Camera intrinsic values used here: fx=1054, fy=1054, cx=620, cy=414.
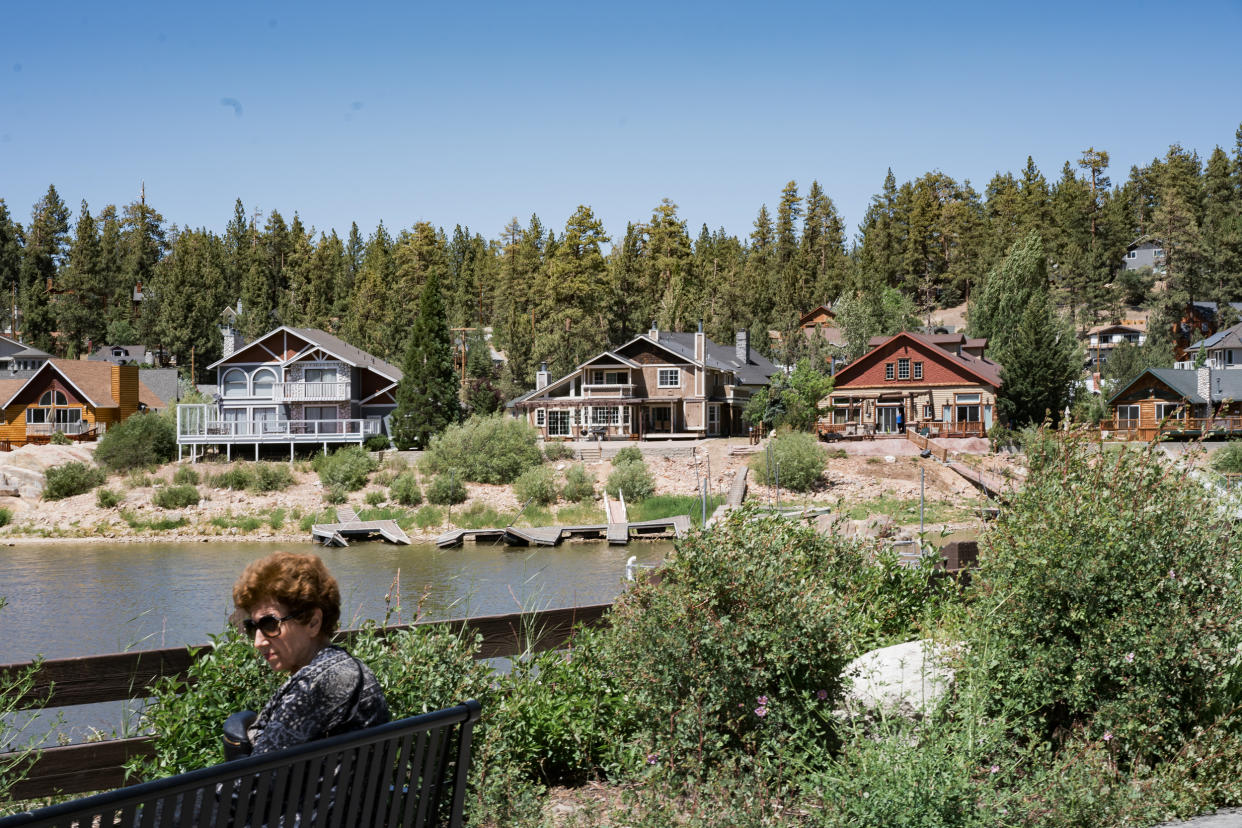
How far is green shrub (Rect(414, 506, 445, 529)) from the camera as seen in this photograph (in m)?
40.2

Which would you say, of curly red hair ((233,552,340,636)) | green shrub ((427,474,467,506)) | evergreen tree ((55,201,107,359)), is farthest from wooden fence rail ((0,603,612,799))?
evergreen tree ((55,201,107,359))

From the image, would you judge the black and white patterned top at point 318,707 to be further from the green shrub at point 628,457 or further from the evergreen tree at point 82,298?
the evergreen tree at point 82,298

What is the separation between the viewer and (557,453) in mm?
48438

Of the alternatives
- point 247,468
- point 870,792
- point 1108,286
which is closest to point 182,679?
point 870,792

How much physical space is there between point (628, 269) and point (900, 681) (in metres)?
78.9

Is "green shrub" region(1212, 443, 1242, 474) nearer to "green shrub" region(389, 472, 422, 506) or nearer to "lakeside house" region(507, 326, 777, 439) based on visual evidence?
"lakeside house" region(507, 326, 777, 439)

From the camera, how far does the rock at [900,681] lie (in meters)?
5.72

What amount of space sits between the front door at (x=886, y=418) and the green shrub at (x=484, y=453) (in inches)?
889

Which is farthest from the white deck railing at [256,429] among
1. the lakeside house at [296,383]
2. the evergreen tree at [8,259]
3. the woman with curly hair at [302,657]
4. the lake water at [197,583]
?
the evergreen tree at [8,259]

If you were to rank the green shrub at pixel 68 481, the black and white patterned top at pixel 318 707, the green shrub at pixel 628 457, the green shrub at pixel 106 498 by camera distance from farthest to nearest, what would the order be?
the green shrub at pixel 628 457 → the green shrub at pixel 68 481 → the green shrub at pixel 106 498 → the black and white patterned top at pixel 318 707

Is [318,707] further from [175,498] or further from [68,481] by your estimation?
[68,481]

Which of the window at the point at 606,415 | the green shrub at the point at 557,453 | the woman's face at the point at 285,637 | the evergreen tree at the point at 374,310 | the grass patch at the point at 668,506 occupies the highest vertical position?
the evergreen tree at the point at 374,310

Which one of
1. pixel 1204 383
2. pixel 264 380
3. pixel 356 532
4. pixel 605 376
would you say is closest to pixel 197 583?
pixel 356 532

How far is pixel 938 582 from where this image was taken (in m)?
8.18
